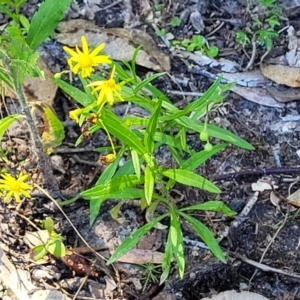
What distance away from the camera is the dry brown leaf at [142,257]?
107 inches

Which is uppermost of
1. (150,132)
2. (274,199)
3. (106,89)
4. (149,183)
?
(106,89)

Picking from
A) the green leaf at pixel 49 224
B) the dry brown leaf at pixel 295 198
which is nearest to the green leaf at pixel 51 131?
the green leaf at pixel 49 224

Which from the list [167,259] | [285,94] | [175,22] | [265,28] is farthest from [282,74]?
[167,259]

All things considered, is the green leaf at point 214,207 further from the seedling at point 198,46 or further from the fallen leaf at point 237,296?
the seedling at point 198,46

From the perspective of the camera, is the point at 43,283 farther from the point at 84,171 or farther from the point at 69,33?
the point at 69,33

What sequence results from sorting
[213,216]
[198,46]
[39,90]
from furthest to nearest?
[198,46] → [39,90] → [213,216]

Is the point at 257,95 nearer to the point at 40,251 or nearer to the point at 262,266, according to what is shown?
the point at 262,266

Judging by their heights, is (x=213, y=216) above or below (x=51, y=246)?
below

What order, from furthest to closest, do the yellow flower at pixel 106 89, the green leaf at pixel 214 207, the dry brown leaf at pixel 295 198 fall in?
the dry brown leaf at pixel 295 198
the green leaf at pixel 214 207
the yellow flower at pixel 106 89

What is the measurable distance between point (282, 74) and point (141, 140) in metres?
1.18

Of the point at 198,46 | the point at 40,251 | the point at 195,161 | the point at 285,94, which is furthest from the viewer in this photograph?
the point at 198,46

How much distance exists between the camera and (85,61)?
210 cm

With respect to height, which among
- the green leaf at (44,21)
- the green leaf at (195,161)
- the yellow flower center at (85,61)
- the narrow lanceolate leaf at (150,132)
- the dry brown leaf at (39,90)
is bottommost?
the green leaf at (195,161)

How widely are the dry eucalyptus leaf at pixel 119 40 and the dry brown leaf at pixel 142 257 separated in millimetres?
974
